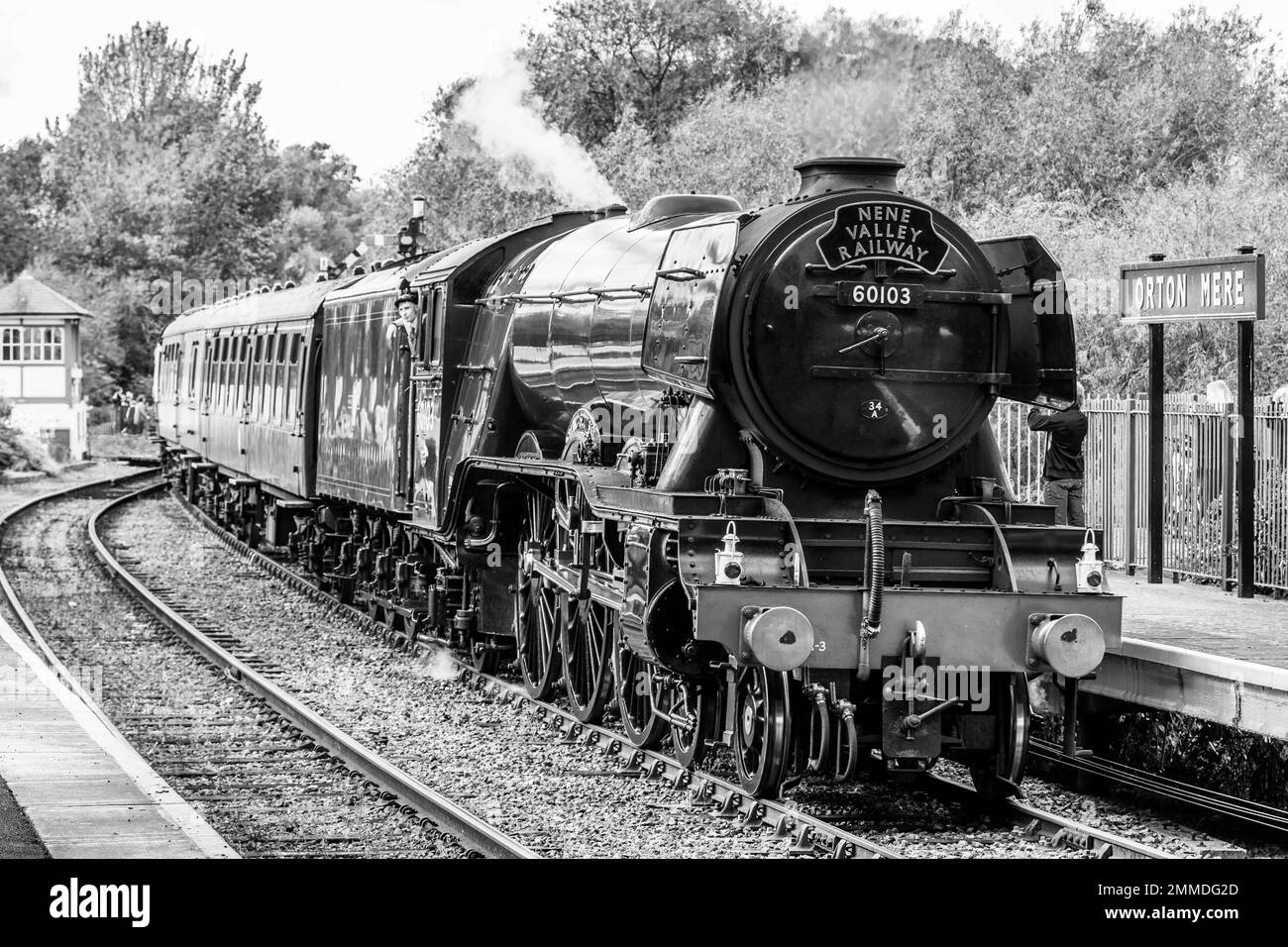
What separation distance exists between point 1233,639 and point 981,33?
19068 mm

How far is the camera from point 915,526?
8.14m

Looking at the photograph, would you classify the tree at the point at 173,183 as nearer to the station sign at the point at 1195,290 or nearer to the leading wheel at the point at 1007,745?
the station sign at the point at 1195,290

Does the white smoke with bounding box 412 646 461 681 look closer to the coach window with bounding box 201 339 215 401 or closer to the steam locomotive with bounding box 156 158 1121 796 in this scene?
the steam locomotive with bounding box 156 158 1121 796

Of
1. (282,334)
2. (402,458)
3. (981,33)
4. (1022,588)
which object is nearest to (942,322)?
(1022,588)

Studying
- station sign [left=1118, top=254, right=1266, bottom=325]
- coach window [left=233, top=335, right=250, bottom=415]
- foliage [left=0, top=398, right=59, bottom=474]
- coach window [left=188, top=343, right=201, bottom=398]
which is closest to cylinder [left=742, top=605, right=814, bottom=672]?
station sign [left=1118, top=254, right=1266, bottom=325]

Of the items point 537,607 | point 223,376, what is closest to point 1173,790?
point 537,607

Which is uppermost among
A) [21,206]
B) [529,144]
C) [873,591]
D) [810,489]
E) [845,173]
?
[21,206]

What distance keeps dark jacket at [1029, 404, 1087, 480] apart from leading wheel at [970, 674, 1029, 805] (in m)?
3.60

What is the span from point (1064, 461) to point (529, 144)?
7.05 meters

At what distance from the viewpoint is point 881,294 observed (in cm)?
812

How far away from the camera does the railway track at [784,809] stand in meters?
7.20

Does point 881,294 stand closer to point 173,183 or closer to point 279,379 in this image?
point 279,379
